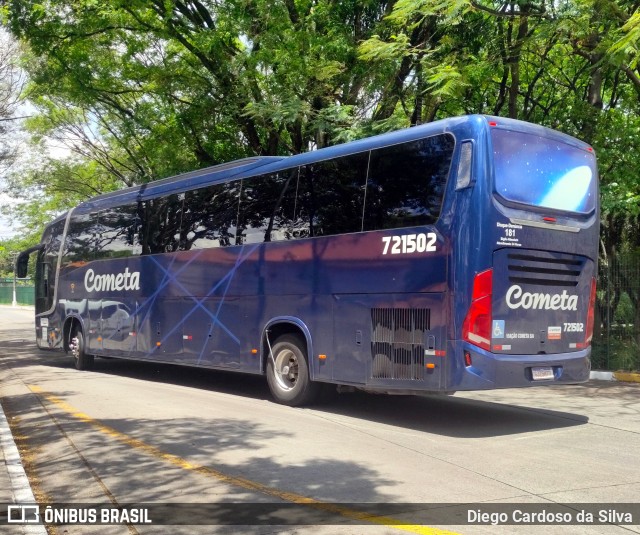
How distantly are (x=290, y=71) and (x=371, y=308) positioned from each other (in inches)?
331

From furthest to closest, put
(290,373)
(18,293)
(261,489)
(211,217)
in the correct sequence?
1. (18,293)
2. (211,217)
3. (290,373)
4. (261,489)


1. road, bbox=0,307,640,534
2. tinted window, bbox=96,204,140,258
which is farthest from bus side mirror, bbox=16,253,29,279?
road, bbox=0,307,640,534

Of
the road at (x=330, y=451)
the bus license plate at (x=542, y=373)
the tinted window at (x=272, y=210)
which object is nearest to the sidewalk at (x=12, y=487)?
the road at (x=330, y=451)

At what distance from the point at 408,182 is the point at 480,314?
1.95m

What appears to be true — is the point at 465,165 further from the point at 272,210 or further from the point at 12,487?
the point at 12,487

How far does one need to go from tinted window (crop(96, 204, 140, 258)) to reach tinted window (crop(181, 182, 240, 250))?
6.52 feet

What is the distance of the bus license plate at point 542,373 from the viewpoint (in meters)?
8.79

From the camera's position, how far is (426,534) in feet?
16.2

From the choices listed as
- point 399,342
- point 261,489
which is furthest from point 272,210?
point 261,489

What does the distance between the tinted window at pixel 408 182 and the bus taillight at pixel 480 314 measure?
93cm

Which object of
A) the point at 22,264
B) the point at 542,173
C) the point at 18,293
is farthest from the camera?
the point at 18,293

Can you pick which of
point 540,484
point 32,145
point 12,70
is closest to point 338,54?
point 540,484

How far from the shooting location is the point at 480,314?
8336mm

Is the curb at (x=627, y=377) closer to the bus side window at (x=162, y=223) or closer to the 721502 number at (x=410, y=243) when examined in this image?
the 721502 number at (x=410, y=243)
